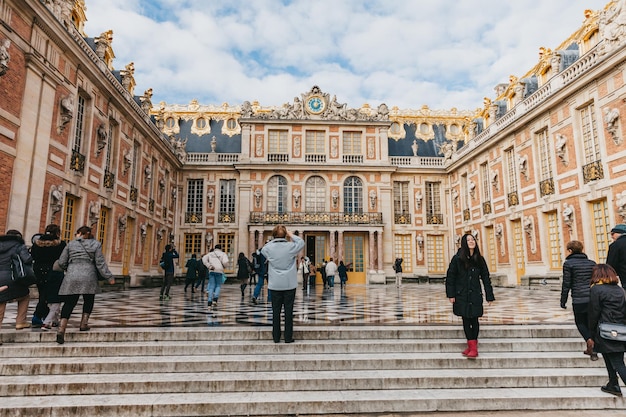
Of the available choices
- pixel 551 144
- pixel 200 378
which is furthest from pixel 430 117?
pixel 200 378

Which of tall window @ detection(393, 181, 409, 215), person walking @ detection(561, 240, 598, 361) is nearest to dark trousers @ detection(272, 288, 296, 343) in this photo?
person walking @ detection(561, 240, 598, 361)

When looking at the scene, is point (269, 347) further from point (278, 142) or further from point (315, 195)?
point (278, 142)

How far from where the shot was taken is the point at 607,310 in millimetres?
4039

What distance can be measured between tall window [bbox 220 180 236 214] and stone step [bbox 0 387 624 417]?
2178 centimetres

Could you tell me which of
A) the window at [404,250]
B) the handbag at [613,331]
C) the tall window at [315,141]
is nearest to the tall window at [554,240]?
the window at [404,250]

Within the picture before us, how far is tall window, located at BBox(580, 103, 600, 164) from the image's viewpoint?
13180 millimetres

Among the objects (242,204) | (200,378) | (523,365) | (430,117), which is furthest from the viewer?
(430,117)

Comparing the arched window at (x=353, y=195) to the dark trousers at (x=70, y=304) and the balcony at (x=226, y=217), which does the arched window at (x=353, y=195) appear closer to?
the balcony at (x=226, y=217)

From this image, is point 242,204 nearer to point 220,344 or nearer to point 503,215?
point 503,215

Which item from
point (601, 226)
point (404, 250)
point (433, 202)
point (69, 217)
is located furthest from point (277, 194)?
point (601, 226)

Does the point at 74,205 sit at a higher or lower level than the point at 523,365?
higher

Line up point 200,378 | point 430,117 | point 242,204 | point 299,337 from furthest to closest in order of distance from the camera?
1. point 430,117
2. point 242,204
3. point 299,337
4. point 200,378

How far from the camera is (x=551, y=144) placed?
15.3 meters

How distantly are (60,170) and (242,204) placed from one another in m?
13.5
